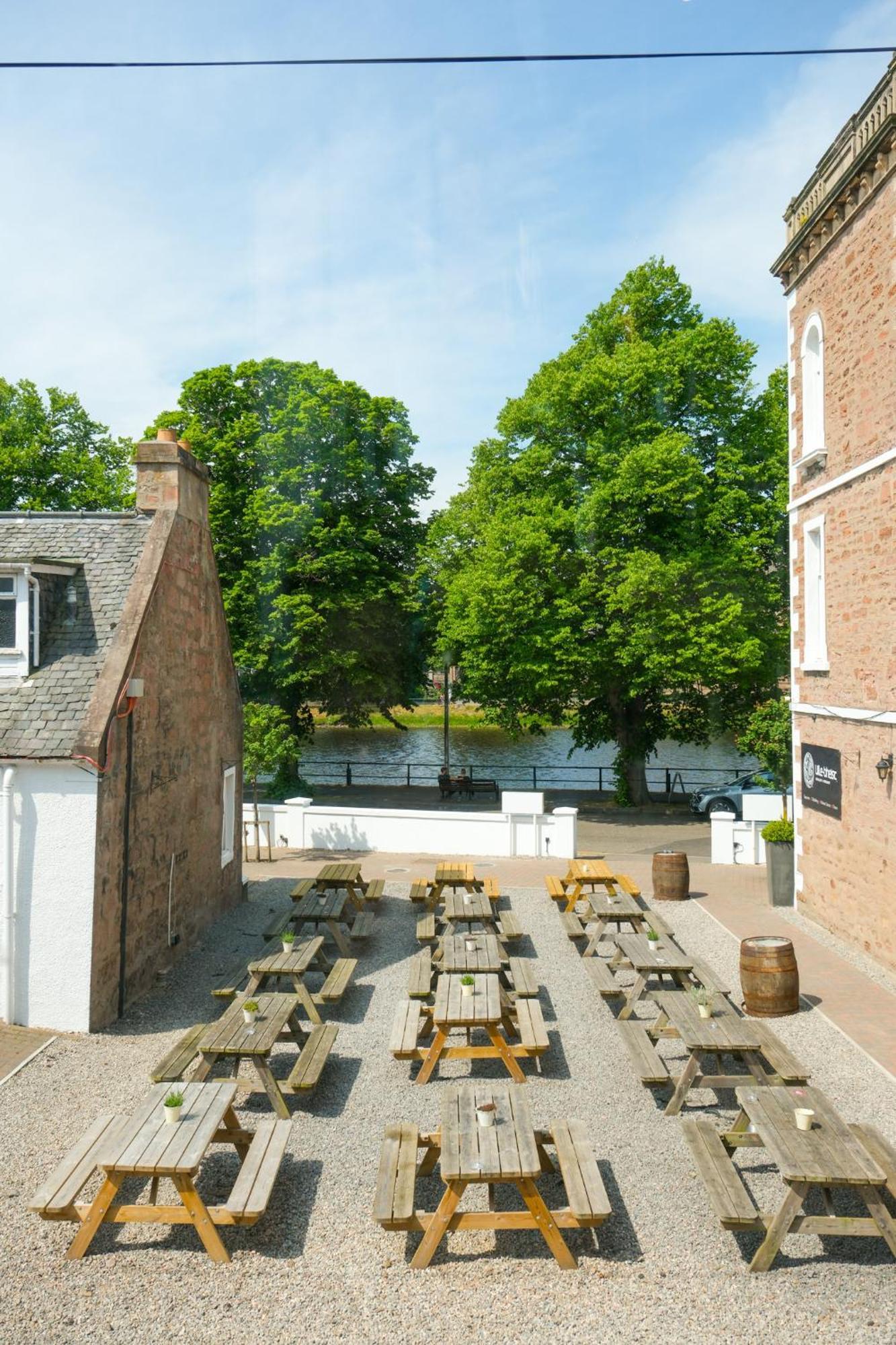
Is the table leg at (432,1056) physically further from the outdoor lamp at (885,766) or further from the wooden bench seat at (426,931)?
the outdoor lamp at (885,766)

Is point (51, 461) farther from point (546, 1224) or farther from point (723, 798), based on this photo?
point (546, 1224)

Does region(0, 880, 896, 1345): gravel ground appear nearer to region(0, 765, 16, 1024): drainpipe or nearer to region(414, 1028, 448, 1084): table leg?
region(414, 1028, 448, 1084): table leg

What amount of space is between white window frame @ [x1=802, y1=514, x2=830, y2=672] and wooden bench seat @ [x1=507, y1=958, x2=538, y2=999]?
23.2ft

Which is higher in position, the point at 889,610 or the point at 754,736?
the point at 889,610

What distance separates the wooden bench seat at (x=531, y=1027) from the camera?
927 centimetres

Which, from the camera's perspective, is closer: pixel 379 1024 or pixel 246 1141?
pixel 246 1141

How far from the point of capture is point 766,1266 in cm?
618

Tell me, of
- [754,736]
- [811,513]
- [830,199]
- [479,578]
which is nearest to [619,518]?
[479,578]

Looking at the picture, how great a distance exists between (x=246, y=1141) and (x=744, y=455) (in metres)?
25.0

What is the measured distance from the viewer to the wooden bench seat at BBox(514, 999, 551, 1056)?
30.4 ft

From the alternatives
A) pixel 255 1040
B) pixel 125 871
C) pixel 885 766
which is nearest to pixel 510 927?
pixel 125 871

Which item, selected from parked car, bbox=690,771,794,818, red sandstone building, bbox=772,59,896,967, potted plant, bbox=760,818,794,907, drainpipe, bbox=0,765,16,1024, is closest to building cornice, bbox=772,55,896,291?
red sandstone building, bbox=772,59,896,967

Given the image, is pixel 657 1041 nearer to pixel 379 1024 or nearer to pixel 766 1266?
pixel 379 1024

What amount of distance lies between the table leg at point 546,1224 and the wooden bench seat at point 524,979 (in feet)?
14.7
